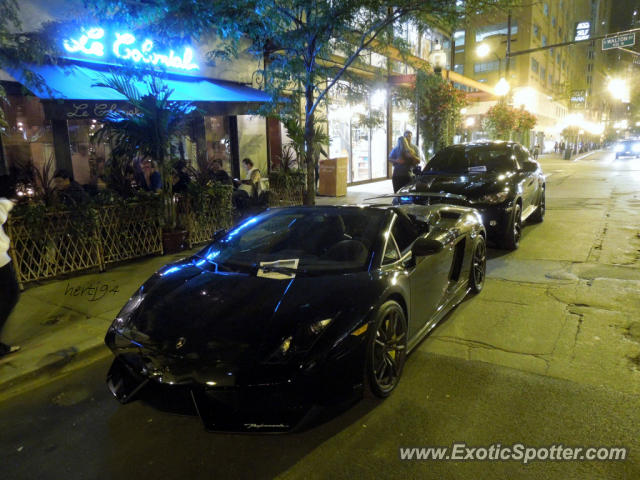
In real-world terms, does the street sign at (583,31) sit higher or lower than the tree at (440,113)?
higher

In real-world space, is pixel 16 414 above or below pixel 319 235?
below

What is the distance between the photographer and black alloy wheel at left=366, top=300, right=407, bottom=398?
119 inches

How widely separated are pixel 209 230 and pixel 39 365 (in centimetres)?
467

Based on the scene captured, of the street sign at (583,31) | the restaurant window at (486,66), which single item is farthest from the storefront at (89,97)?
the restaurant window at (486,66)

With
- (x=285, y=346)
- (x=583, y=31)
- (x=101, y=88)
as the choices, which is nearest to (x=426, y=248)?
(x=285, y=346)

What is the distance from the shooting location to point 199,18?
7.46 m

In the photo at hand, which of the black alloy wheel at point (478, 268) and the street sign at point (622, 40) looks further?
the street sign at point (622, 40)

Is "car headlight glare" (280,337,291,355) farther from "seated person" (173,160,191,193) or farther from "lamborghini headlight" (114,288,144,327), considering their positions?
"seated person" (173,160,191,193)

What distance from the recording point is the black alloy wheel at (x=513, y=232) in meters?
7.49

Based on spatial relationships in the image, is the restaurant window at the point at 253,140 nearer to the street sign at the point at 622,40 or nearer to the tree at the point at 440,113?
the tree at the point at 440,113

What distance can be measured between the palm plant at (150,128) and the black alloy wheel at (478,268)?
4.90 metres

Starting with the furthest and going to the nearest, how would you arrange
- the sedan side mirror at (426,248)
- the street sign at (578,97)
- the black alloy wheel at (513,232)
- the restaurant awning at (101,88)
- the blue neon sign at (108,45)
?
the street sign at (578,97) < the blue neon sign at (108,45) < the restaurant awning at (101,88) < the black alloy wheel at (513,232) < the sedan side mirror at (426,248)

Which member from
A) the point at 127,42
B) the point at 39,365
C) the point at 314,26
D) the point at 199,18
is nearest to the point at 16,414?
the point at 39,365

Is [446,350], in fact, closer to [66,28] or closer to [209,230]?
[209,230]
